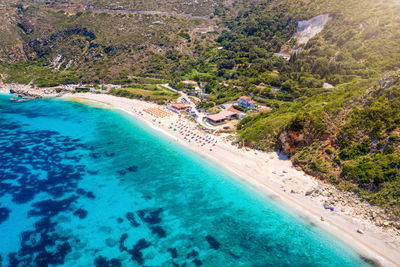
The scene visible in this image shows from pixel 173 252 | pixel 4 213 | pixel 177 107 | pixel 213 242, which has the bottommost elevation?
pixel 4 213

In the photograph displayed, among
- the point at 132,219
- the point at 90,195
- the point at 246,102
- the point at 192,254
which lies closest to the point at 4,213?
the point at 90,195

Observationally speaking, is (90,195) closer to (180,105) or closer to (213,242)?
(213,242)

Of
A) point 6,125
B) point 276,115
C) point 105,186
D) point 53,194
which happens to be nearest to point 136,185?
point 105,186

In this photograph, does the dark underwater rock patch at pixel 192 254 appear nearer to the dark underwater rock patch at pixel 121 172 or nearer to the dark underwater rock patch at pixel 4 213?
the dark underwater rock patch at pixel 121 172

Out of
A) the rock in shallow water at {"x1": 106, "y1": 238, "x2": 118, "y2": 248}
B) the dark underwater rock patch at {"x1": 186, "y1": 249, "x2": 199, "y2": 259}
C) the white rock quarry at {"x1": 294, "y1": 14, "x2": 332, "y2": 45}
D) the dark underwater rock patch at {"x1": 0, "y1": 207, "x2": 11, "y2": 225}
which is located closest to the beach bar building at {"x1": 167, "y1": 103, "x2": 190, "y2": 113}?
the dark underwater rock patch at {"x1": 0, "y1": 207, "x2": 11, "y2": 225}

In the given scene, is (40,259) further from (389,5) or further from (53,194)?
(389,5)

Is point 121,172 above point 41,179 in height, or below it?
above

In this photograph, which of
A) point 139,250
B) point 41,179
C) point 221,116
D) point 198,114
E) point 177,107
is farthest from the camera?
point 177,107
